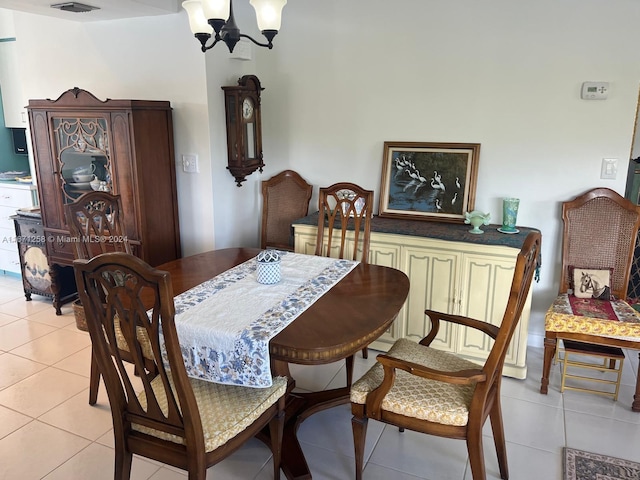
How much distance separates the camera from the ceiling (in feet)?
9.72

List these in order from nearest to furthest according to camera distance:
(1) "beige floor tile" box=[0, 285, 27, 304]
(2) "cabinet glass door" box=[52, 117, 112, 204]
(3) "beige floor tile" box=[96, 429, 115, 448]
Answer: (3) "beige floor tile" box=[96, 429, 115, 448], (2) "cabinet glass door" box=[52, 117, 112, 204], (1) "beige floor tile" box=[0, 285, 27, 304]

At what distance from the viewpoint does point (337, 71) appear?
3.47 metres

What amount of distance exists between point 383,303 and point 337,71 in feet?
6.68

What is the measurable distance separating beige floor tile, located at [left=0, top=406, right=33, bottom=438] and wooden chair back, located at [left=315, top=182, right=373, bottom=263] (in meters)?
1.77

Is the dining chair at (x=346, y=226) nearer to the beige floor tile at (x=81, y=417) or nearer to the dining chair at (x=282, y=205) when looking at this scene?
the dining chair at (x=282, y=205)

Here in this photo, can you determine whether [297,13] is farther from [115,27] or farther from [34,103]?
[34,103]

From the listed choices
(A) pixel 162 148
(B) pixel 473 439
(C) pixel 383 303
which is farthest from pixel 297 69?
(B) pixel 473 439

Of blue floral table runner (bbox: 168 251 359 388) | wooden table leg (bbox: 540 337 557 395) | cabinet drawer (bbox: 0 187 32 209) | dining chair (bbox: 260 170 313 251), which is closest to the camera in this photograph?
blue floral table runner (bbox: 168 251 359 388)

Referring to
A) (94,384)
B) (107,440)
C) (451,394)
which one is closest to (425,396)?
(451,394)

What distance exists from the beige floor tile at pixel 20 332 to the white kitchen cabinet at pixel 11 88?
1920 mm

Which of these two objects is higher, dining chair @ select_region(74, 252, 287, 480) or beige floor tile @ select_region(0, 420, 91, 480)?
dining chair @ select_region(74, 252, 287, 480)

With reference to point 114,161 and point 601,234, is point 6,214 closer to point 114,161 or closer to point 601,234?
point 114,161

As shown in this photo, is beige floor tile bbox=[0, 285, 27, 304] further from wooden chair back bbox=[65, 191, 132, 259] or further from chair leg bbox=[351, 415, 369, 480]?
chair leg bbox=[351, 415, 369, 480]

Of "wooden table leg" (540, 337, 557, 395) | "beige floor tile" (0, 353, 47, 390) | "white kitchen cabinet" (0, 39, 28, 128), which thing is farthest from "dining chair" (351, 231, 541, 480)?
"white kitchen cabinet" (0, 39, 28, 128)
